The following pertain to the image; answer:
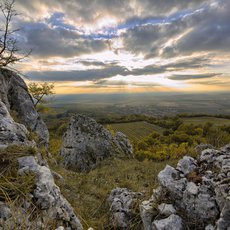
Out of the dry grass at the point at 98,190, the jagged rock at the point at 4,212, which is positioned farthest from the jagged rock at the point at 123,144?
the jagged rock at the point at 4,212

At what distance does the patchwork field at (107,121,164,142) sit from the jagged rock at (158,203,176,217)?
86.1m

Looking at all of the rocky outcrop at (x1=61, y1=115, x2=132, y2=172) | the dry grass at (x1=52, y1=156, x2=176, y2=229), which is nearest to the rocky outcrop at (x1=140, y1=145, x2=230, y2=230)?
the dry grass at (x1=52, y1=156, x2=176, y2=229)

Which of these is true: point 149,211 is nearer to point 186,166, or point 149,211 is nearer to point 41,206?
point 186,166

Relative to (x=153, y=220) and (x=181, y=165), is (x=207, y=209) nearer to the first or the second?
(x=153, y=220)

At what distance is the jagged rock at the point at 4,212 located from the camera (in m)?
3.39

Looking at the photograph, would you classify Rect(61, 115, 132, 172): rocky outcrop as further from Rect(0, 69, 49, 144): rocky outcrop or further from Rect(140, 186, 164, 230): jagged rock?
Rect(140, 186, 164, 230): jagged rock

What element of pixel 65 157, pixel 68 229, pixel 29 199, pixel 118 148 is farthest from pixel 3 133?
pixel 118 148

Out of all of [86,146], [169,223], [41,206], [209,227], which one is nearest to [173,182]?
[169,223]

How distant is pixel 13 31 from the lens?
14.2 m

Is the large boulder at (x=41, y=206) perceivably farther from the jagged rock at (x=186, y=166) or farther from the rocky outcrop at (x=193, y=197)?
the jagged rock at (x=186, y=166)

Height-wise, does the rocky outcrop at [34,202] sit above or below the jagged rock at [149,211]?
above

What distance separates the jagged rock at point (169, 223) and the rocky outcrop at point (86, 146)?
47.1 ft

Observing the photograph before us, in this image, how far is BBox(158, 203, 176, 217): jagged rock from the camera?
428 cm

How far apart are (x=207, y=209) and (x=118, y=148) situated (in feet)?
57.6
